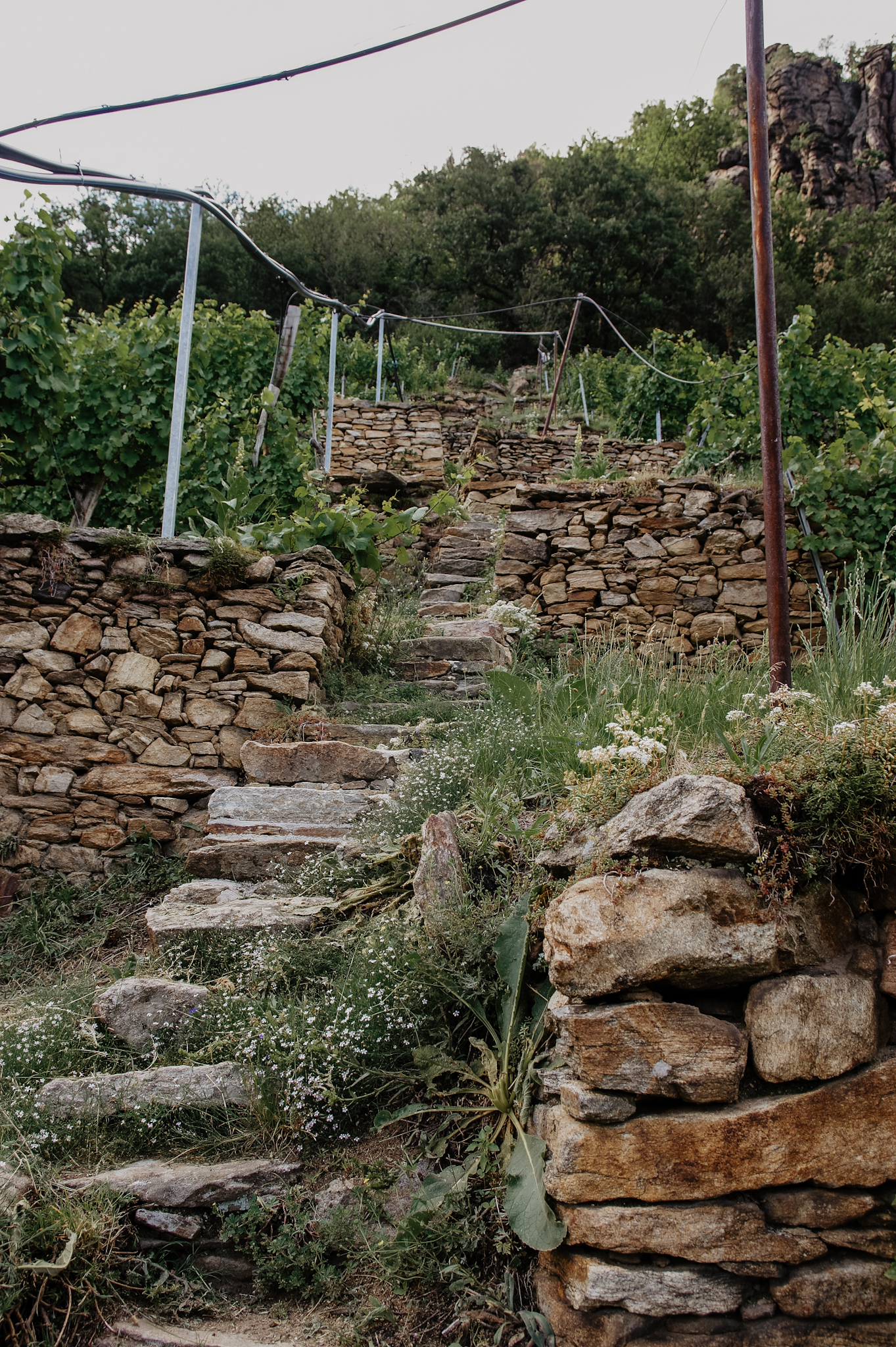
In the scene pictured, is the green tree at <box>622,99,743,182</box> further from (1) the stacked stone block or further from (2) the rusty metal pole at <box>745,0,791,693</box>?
(2) the rusty metal pole at <box>745,0,791,693</box>

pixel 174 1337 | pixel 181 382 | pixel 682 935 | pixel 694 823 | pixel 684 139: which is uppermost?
pixel 684 139

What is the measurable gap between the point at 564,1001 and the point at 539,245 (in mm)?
20402

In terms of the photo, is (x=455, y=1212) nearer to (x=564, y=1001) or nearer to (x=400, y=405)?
(x=564, y=1001)

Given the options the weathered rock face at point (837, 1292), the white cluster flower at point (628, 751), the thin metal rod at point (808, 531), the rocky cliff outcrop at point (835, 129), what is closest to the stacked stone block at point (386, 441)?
the thin metal rod at point (808, 531)

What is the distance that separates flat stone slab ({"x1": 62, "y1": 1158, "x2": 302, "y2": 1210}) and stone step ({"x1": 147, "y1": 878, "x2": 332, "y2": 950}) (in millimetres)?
886

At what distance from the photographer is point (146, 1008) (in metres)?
2.72

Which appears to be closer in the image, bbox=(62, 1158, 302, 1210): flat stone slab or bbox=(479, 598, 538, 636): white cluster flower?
bbox=(62, 1158, 302, 1210): flat stone slab

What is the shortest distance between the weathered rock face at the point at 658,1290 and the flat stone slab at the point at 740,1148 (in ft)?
0.44

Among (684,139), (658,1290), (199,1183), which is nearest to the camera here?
(658,1290)

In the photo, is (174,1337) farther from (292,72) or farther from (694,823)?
(292,72)

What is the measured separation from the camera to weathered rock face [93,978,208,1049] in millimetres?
2680

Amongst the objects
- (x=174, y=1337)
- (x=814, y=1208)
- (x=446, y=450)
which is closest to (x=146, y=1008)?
(x=174, y=1337)

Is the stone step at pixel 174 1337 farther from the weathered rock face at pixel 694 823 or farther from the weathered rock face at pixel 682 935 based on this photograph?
the weathered rock face at pixel 694 823

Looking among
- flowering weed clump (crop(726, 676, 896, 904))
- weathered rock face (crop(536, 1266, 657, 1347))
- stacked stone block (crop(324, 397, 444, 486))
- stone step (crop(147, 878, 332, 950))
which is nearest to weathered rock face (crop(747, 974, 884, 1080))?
flowering weed clump (crop(726, 676, 896, 904))
